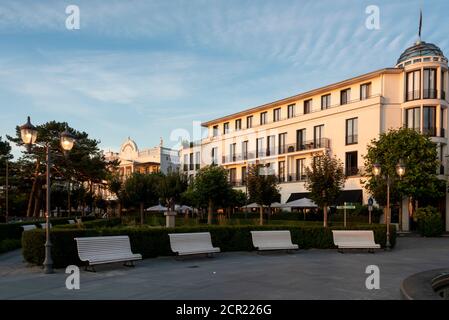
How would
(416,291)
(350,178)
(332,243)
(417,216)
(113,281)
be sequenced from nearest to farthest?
1. (416,291)
2. (113,281)
3. (332,243)
4. (417,216)
5. (350,178)

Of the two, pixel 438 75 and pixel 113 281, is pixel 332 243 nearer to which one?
pixel 113 281

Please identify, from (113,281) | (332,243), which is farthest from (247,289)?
(332,243)

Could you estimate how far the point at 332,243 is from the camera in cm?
1619

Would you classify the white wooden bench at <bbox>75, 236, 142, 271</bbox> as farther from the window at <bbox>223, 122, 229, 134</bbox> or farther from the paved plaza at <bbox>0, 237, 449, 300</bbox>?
the window at <bbox>223, 122, 229, 134</bbox>

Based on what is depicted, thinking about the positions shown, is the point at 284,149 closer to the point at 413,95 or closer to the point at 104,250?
the point at 413,95

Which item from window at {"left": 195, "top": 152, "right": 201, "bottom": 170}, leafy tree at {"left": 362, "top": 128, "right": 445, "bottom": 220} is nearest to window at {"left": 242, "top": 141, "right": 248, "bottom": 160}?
window at {"left": 195, "top": 152, "right": 201, "bottom": 170}

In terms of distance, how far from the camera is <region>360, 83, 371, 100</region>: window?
3629 cm

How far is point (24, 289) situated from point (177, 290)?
3092 millimetres

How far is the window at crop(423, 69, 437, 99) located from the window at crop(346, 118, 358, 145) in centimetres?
611

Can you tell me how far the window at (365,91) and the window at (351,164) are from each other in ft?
16.8

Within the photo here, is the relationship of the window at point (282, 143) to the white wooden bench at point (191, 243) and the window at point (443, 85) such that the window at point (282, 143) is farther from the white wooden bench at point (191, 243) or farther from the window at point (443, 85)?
the white wooden bench at point (191, 243)

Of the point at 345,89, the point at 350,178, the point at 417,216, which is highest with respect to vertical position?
the point at 345,89

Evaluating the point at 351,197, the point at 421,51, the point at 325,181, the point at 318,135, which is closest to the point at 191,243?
the point at 325,181

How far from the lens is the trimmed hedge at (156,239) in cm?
1102
